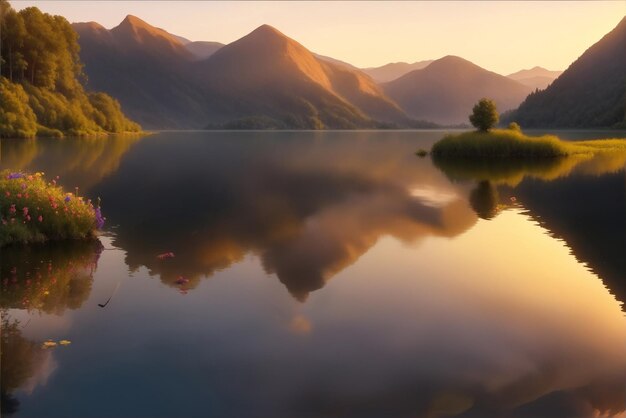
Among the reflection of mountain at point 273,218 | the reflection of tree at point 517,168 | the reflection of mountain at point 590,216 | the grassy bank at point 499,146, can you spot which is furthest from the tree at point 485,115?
the reflection of mountain at point 273,218

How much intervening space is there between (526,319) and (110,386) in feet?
32.9

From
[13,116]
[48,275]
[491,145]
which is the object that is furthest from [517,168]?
[13,116]

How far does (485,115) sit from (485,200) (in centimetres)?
4936

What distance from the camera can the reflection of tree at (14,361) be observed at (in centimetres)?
1095

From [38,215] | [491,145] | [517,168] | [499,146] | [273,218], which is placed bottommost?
[517,168]

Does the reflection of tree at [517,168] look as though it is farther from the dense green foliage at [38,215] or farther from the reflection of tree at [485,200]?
the dense green foliage at [38,215]

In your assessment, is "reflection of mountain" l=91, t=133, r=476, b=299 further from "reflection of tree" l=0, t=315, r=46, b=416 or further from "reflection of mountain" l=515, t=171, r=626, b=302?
"reflection of tree" l=0, t=315, r=46, b=416

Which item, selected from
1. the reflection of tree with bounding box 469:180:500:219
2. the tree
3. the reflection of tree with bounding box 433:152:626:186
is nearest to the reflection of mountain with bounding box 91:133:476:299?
the reflection of tree with bounding box 469:180:500:219

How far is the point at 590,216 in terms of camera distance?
111 ft

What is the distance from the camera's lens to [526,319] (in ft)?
50.7

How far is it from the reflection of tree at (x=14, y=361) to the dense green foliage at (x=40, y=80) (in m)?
123

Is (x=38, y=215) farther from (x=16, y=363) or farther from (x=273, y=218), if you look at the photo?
(x=16, y=363)

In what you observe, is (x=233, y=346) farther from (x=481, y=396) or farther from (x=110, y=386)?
(x=481, y=396)

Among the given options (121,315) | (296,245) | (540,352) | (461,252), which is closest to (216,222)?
(296,245)
